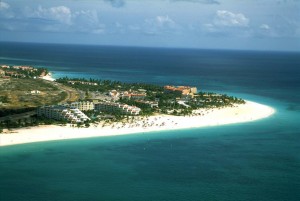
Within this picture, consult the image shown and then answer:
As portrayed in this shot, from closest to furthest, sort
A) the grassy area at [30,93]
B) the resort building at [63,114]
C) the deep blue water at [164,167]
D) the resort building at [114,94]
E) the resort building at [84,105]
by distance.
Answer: the deep blue water at [164,167] < the resort building at [63,114] < the resort building at [84,105] < the grassy area at [30,93] < the resort building at [114,94]

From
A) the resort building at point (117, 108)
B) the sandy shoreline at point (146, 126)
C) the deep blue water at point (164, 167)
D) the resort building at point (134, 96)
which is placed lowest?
the deep blue water at point (164, 167)

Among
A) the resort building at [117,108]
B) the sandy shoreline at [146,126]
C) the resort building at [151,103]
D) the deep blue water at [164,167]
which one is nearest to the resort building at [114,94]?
the resort building at [151,103]

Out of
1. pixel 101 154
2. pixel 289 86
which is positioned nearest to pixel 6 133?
pixel 101 154

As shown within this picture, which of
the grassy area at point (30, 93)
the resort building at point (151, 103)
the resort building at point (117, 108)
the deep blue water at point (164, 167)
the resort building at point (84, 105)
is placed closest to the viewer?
the deep blue water at point (164, 167)

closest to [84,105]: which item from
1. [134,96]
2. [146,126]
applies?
[146,126]

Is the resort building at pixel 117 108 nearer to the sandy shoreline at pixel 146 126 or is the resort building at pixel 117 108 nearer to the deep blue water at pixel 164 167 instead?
the sandy shoreline at pixel 146 126

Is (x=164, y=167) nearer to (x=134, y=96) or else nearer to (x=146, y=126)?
(x=146, y=126)
